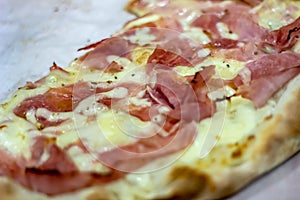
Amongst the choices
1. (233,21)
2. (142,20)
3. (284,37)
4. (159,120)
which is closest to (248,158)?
(159,120)

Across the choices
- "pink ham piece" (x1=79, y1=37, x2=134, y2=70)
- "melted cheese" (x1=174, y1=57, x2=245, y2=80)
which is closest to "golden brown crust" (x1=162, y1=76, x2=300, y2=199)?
"melted cheese" (x1=174, y1=57, x2=245, y2=80)

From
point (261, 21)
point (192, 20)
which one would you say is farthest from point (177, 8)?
point (261, 21)

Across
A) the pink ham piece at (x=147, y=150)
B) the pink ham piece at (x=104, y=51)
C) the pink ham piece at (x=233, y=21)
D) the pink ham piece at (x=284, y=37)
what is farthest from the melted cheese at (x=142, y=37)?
the pink ham piece at (x=147, y=150)

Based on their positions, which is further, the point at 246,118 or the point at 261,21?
the point at 261,21

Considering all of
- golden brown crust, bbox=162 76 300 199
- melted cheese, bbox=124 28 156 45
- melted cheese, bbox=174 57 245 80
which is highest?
melted cheese, bbox=124 28 156 45

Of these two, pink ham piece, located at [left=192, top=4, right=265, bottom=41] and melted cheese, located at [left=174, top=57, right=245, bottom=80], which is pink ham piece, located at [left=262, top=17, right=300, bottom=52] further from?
melted cheese, located at [left=174, top=57, right=245, bottom=80]

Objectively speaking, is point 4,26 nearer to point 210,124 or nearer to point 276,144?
point 210,124

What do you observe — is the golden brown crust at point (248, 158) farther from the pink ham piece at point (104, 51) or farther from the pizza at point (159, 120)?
the pink ham piece at point (104, 51)

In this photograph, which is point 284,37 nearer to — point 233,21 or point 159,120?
point 233,21
